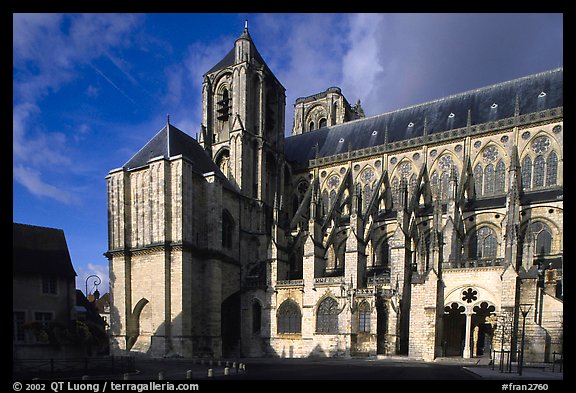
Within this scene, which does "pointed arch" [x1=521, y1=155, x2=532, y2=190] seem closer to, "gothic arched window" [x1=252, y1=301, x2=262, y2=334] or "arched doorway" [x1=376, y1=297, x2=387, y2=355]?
"arched doorway" [x1=376, y1=297, x2=387, y2=355]

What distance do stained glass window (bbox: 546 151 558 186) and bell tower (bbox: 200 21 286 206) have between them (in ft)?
66.3

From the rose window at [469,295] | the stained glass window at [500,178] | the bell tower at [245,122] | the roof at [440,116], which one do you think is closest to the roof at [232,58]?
the bell tower at [245,122]

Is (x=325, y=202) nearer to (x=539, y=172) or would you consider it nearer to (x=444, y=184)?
(x=444, y=184)

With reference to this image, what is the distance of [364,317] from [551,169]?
16.3m

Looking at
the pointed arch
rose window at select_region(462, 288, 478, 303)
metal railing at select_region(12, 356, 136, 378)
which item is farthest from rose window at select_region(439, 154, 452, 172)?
metal railing at select_region(12, 356, 136, 378)

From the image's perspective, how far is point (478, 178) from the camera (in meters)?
30.1

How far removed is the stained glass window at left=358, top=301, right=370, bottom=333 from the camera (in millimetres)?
24358

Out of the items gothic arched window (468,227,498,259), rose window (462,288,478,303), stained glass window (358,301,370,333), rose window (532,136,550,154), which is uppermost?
rose window (532,136,550,154)

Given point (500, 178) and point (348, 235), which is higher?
point (500, 178)

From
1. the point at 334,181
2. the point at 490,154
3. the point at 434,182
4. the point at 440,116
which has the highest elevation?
the point at 440,116

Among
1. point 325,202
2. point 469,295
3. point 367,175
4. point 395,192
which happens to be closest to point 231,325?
point 325,202

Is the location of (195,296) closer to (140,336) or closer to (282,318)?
(140,336)

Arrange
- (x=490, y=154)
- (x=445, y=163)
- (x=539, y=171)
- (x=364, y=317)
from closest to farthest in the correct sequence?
(x=364, y=317) < (x=539, y=171) < (x=490, y=154) < (x=445, y=163)
